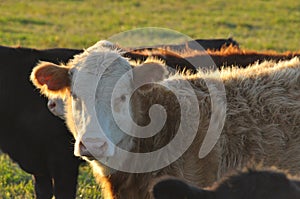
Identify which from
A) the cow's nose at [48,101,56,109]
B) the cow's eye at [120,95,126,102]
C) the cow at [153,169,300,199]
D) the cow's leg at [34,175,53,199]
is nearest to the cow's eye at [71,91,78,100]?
the cow's eye at [120,95,126,102]

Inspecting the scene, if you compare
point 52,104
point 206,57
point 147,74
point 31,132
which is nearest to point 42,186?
point 31,132

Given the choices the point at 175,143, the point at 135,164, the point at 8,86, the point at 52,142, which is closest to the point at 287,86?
the point at 175,143

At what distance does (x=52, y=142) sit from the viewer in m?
6.45

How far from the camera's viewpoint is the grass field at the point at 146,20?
17.0 m

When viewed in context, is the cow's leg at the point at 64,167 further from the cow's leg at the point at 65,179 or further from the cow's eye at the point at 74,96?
the cow's eye at the point at 74,96

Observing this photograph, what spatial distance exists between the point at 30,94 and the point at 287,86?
107 inches

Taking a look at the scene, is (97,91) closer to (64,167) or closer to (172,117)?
(172,117)

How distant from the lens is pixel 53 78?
5.24 metres

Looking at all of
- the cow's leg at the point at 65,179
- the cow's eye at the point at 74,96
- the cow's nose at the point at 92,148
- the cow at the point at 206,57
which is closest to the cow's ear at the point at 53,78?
Result: the cow's eye at the point at 74,96

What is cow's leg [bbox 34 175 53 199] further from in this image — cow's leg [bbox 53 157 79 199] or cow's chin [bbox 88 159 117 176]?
cow's chin [bbox 88 159 117 176]

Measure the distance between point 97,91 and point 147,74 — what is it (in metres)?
0.38

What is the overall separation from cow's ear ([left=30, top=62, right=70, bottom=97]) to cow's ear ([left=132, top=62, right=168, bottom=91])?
54 centimetres

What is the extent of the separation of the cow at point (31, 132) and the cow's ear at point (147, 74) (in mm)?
1443

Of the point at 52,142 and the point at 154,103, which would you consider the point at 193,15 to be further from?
the point at 154,103
